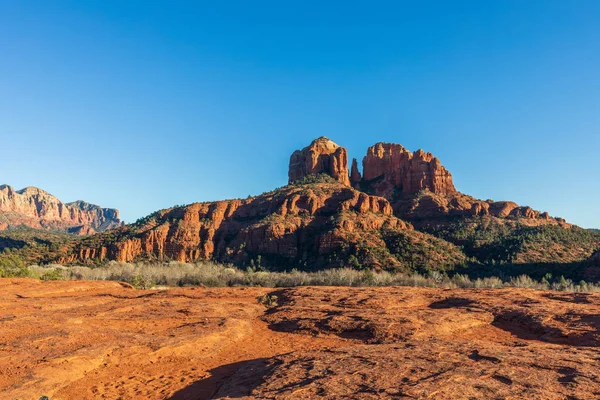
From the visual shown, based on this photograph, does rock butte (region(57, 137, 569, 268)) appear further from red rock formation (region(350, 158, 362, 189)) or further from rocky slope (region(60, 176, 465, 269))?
red rock formation (region(350, 158, 362, 189))

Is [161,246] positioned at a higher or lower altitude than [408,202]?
lower

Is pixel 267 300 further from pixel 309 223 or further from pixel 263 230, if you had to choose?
pixel 309 223

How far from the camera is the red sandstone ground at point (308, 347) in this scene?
6.72 meters

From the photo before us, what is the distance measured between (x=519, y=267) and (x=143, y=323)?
6301cm

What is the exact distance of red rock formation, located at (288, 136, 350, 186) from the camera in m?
123

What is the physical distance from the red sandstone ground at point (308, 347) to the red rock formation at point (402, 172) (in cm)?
9587

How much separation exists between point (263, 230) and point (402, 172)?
57299 millimetres

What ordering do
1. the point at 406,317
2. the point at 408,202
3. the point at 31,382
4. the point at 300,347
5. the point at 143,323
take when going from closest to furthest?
the point at 31,382 → the point at 300,347 → the point at 406,317 → the point at 143,323 → the point at 408,202

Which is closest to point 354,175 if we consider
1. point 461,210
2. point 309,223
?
point 461,210

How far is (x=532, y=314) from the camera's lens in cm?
1389

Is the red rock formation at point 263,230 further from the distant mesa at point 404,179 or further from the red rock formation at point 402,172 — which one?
the red rock formation at point 402,172

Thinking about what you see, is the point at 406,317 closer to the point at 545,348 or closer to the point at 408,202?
the point at 545,348

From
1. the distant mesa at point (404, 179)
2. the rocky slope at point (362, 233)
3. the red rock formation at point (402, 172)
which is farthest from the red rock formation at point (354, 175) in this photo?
the rocky slope at point (362, 233)

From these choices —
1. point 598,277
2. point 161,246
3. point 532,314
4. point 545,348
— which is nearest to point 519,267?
point 598,277
